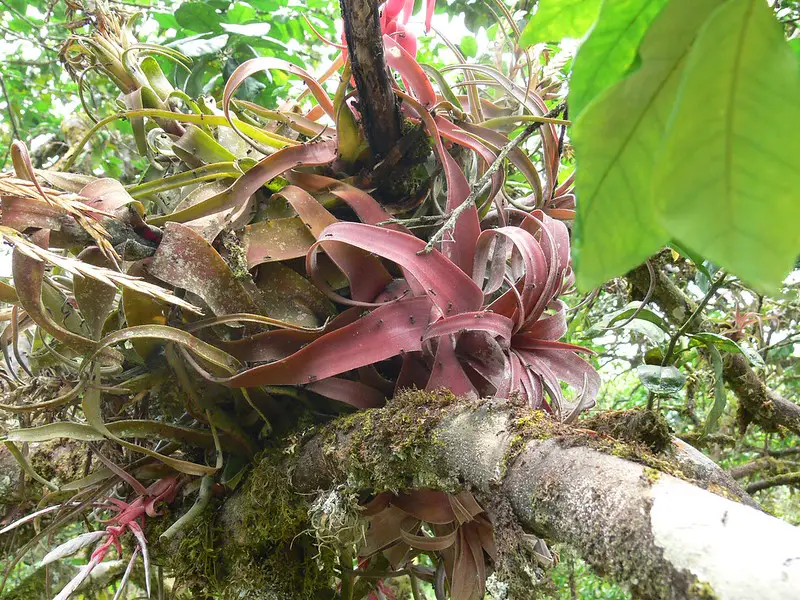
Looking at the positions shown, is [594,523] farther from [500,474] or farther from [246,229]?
[246,229]

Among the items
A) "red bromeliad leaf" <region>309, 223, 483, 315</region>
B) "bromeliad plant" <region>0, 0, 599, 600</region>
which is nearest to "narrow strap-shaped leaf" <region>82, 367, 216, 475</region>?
"bromeliad plant" <region>0, 0, 599, 600</region>

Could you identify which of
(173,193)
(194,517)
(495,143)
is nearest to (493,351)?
(495,143)

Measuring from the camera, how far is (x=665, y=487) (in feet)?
0.92

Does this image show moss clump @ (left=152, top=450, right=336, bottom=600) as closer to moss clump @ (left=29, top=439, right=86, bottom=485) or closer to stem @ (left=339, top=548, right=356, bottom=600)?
stem @ (left=339, top=548, right=356, bottom=600)

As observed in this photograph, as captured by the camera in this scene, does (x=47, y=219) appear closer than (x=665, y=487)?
No

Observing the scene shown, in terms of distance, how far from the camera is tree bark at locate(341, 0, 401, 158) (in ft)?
1.84

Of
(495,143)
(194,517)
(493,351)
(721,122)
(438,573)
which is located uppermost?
(721,122)

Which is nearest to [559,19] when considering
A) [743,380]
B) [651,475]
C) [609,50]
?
[609,50]

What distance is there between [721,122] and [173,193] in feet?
2.79

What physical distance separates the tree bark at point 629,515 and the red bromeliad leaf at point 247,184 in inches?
17.9

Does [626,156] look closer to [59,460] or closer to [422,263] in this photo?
[422,263]

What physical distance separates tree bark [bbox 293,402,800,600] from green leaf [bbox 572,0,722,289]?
156 millimetres

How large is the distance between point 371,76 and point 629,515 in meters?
0.56

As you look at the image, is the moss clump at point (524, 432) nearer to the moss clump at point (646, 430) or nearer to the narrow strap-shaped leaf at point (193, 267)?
the moss clump at point (646, 430)
